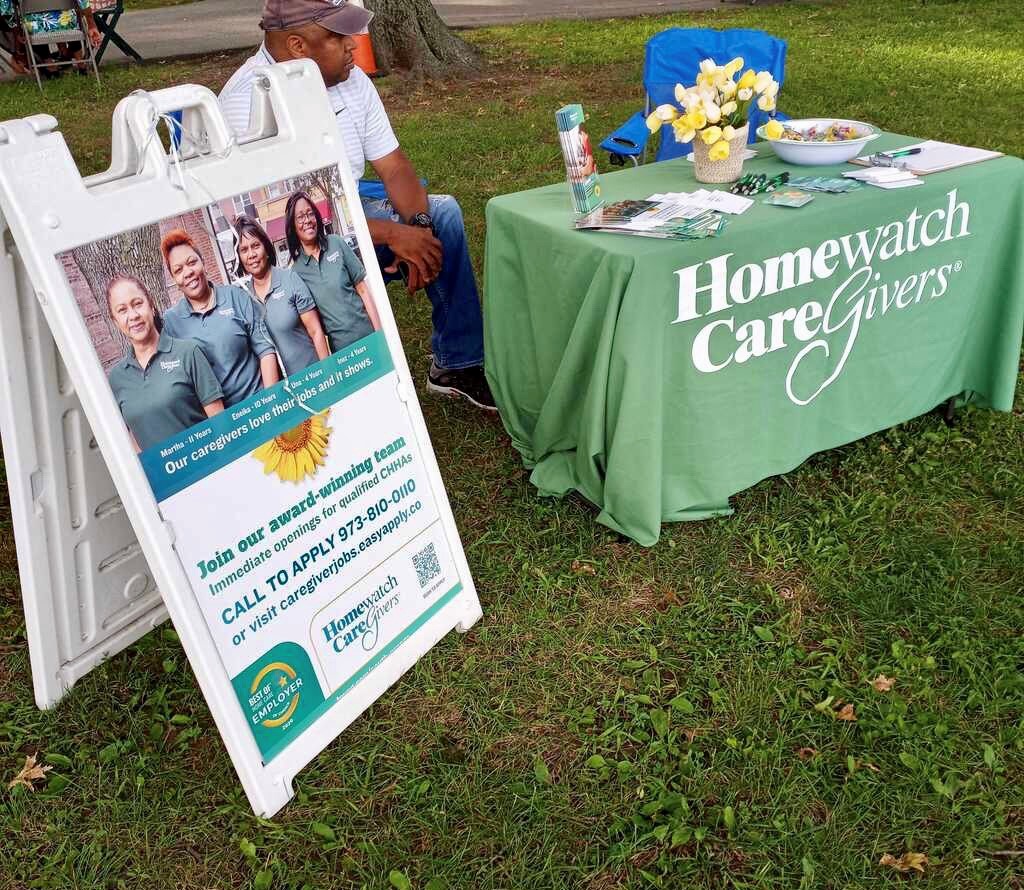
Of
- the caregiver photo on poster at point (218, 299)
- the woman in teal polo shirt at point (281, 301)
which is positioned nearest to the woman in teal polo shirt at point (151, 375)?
the caregiver photo on poster at point (218, 299)

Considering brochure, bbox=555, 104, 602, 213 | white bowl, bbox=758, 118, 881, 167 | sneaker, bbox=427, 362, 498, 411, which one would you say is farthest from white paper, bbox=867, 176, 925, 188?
sneaker, bbox=427, 362, 498, 411

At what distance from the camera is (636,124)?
399cm

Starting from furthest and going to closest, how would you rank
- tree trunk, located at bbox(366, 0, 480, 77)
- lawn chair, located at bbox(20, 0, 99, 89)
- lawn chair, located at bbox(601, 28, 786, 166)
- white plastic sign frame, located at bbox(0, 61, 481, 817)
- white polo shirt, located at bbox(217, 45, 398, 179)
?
lawn chair, located at bbox(20, 0, 99, 89), tree trunk, located at bbox(366, 0, 480, 77), lawn chair, located at bbox(601, 28, 786, 166), white polo shirt, located at bbox(217, 45, 398, 179), white plastic sign frame, located at bbox(0, 61, 481, 817)

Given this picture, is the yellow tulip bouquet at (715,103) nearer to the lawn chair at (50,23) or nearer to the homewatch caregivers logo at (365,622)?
the homewatch caregivers logo at (365,622)

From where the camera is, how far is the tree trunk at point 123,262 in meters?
1.60

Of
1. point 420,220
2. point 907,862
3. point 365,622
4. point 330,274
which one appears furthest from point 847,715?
point 420,220

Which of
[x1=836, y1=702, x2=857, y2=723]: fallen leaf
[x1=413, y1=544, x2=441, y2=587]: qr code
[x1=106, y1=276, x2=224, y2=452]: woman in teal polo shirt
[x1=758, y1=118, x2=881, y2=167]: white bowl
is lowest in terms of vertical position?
[x1=836, y1=702, x2=857, y2=723]: fallen leaf

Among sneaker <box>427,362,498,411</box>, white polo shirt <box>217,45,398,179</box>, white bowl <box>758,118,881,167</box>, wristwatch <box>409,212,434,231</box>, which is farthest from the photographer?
sneaker <box>427,362,498,411</box>

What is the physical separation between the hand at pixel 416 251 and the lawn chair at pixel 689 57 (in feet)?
4.56

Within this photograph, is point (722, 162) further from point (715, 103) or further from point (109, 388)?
point (109, 388)

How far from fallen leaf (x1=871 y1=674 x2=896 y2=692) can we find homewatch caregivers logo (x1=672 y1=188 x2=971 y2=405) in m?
0.89

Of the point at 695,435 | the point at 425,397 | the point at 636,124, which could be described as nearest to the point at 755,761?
the point at 695,435

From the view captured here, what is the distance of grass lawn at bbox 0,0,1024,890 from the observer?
1935 millimetres

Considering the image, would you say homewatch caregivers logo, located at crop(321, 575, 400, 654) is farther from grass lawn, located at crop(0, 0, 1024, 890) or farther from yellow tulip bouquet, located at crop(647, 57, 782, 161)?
yellow tulip bouquet, located at crop(647, 57, 782, 161)
